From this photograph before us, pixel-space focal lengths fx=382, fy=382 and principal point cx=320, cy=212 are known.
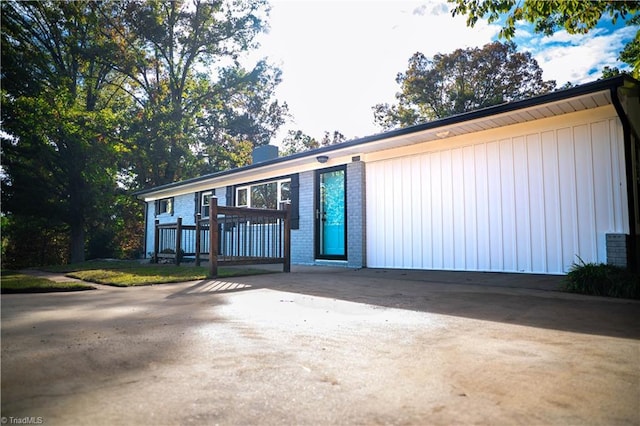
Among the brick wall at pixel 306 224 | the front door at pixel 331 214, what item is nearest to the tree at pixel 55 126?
the brick wall at pixel 306 224

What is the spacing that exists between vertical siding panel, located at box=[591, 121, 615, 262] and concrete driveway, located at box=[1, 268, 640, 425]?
2.28 meters

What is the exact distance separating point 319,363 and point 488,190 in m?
5.47

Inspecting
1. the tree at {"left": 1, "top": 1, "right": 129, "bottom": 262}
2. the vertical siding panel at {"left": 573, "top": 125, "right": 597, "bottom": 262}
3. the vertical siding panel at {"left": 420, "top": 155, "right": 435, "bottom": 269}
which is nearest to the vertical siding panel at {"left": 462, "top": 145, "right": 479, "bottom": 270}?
the vertical siding panel at {"left": 420, "top": 155, "right": 435, "bottom": 269}

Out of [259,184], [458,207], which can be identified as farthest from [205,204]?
[458,207]

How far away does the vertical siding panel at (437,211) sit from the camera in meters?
6.83

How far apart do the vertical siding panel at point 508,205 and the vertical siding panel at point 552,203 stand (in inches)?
18.0

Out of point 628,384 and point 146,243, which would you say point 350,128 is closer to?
point 146,243

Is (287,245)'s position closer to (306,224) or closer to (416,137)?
(306,224)

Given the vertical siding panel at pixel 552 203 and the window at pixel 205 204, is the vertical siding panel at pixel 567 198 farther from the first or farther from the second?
the window at pixel 205 204

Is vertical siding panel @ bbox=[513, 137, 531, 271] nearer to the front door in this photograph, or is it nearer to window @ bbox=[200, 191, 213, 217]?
the front door

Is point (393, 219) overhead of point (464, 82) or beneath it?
beneath

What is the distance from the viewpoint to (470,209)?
256 inches

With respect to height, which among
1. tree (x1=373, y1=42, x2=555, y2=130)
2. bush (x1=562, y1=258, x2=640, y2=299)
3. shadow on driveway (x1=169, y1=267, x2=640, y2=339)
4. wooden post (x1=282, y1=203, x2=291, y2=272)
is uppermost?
tree (x1=373, y1=42, x2=555, y2=130)

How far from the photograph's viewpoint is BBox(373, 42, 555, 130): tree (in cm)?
1866
